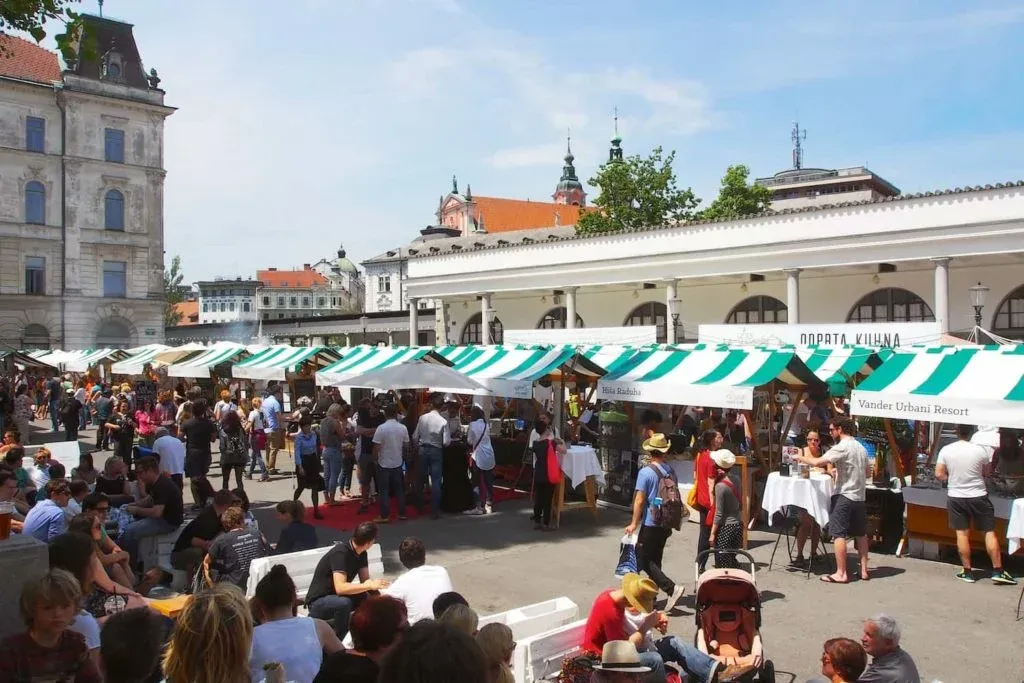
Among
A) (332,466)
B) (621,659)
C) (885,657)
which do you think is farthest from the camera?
(332,466)

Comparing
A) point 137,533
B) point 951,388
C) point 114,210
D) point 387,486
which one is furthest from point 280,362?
point 114,210

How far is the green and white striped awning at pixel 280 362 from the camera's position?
19.0 m

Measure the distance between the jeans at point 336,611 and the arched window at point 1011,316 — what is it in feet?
77.5

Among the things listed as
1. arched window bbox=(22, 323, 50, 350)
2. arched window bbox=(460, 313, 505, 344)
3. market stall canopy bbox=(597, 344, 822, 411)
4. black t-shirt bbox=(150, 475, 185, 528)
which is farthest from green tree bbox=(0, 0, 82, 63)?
arched window bbox=(22, 323, 50, 350)

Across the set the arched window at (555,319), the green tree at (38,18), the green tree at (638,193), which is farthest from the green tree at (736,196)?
the green tree at (38,18)

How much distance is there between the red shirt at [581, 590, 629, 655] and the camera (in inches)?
205

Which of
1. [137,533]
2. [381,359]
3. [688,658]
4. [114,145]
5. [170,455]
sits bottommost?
[688,658]

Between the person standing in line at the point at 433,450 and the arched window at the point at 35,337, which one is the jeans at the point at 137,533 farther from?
the arched window at the point at 35,337

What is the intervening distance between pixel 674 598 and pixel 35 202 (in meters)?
48.0

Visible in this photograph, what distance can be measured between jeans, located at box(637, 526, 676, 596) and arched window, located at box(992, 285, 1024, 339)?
67.9 ft

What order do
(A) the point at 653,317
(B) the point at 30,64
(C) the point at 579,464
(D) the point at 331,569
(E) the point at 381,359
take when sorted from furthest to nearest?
1. (B) the point at 30,64
2. (A) the point at 653,317
3. (E) the point at 381,359
4. (C) the point at 579,464
5. (D) the point at 331,569

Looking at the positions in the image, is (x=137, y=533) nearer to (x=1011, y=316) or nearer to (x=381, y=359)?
(x=381, y=359)

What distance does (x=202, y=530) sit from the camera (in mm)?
7270

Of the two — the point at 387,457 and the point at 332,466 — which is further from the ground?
the point at 387,457
